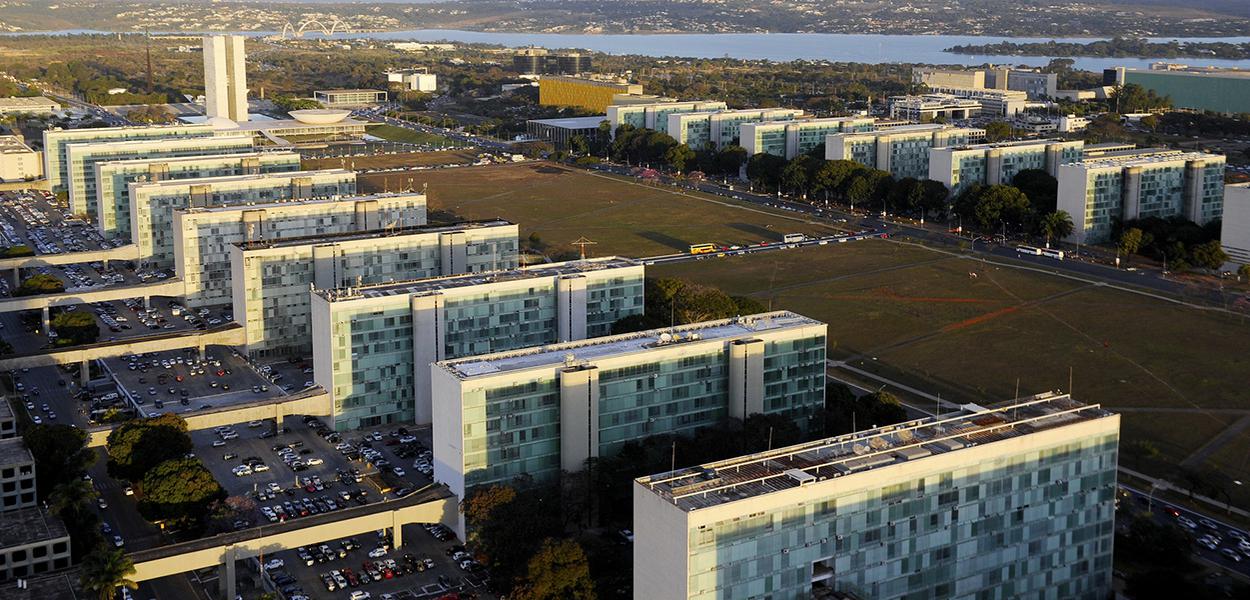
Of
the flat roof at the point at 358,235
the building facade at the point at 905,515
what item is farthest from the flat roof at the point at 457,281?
the building facade at the point at 905,515

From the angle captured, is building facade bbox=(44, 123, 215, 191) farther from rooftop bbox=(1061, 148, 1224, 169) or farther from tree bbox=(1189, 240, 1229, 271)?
tree bbox=(1189, 240, 1229, 271)

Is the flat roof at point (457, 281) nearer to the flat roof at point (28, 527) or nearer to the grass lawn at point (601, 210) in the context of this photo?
the flat roof at point (28, 527)

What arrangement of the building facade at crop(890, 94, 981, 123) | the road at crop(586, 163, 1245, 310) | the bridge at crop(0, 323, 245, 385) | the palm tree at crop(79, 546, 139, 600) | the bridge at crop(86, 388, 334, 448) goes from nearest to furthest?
1. the palm tree at crop(79, 546, 139, 600)
2. the bridge at crop(86, 388, 334, 448)
3. the bridge at crop(0, 323, 245, 385)
4. the road at crop(586, 163, 1245, 310)
5. the building facade at crop(890, 94, 981, 123)

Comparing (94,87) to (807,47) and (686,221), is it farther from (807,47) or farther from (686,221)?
(807,47)

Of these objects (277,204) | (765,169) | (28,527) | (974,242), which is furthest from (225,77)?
(28,527)

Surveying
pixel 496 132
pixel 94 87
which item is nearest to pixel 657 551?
pixel 496 132

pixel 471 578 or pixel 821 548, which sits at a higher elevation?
pixel 821 548

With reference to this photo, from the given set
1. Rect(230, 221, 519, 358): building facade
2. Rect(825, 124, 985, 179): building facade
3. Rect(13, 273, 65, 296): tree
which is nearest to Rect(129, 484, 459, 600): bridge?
Rect(230, 221, 519, 358): building facade
